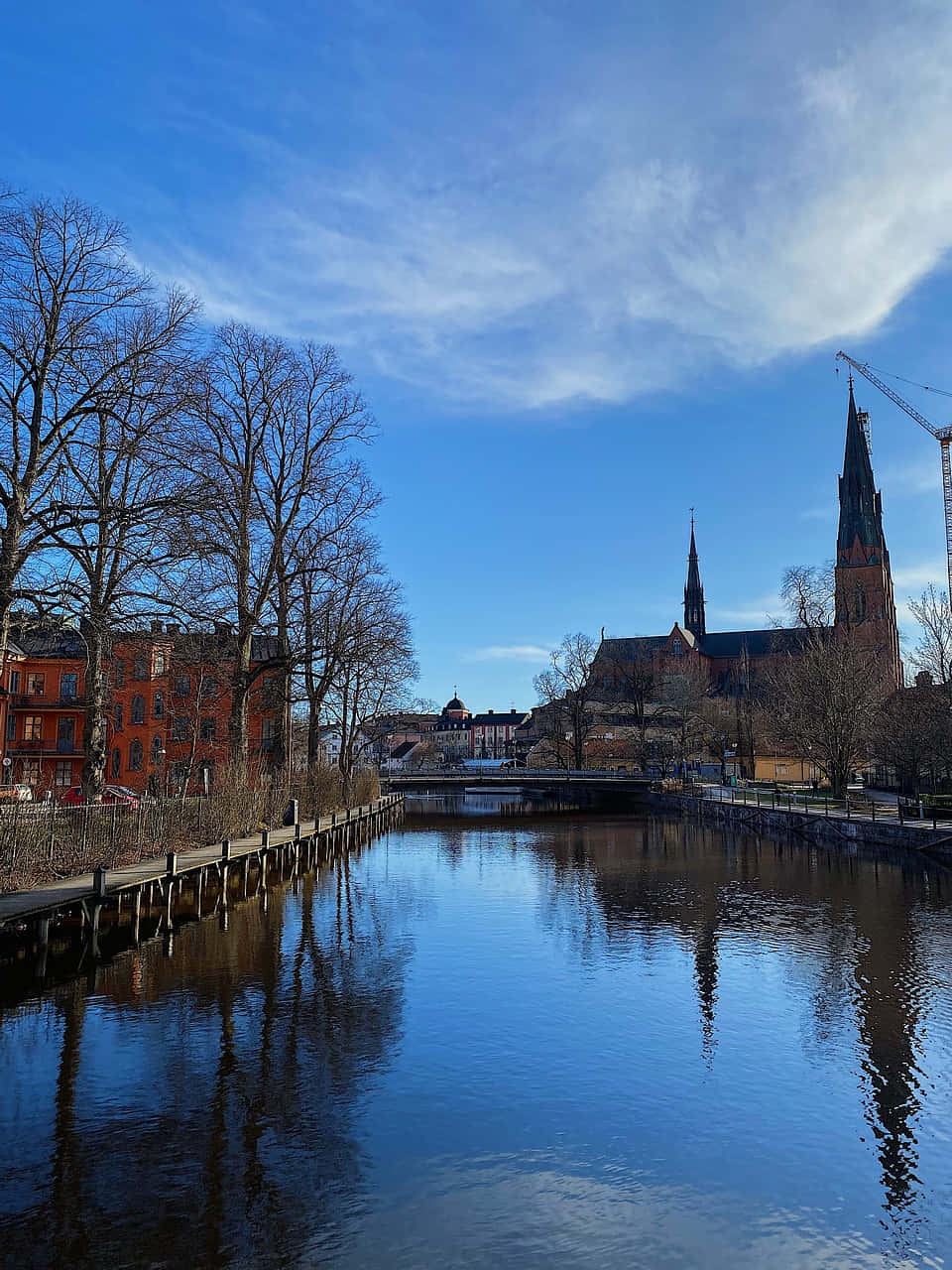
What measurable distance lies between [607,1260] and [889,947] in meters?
13.3

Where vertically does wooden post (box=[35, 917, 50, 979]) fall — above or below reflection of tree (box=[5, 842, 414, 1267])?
above

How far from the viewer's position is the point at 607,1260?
24.1 ft

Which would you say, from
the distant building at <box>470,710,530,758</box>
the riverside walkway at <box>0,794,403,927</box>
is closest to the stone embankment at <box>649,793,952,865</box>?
the riverside walkway at <box>0,794,403,927</box>

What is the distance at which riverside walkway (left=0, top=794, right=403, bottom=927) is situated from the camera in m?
16.6

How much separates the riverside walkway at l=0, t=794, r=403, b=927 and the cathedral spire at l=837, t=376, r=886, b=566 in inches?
2589

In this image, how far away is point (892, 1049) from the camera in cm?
1227

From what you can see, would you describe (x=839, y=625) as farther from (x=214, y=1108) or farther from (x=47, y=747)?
(x=214, y=1108)

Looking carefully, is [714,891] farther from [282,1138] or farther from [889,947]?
[282,1138]

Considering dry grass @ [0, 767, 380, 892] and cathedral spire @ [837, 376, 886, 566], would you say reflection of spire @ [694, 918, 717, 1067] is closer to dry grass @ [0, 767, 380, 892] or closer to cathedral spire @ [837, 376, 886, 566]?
dry grass @ [0, 767, 380, 892]

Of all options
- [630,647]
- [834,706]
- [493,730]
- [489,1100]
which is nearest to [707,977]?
[489,1100]

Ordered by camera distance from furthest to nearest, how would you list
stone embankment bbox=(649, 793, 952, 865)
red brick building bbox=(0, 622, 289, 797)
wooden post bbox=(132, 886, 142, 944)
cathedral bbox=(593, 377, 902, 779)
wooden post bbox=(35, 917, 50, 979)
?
cathedral bbox=(593, 377, 902, 779), red brick building bbox=(0, 622, 289, 797), stone embankment bbox=(649, 793, 952, 865), wooden post bbox=(132, 886, 142, 944), wooden post bbox=(35, 917, 50, 979)

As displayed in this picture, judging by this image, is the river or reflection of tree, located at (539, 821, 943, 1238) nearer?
the river

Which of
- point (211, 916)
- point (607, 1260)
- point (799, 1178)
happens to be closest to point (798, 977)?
point (799, 1178)

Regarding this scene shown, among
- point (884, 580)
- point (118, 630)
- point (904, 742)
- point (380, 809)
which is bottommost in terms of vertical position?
point (380, 809)
